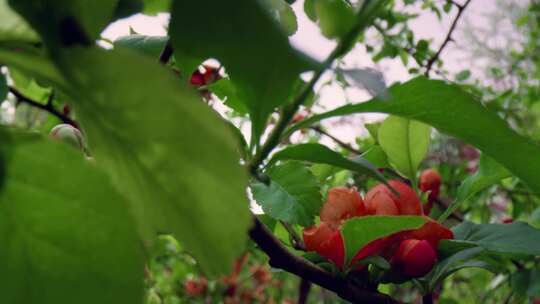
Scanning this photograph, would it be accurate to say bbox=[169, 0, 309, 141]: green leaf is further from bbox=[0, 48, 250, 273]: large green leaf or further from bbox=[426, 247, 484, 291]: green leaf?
bbox=[426, 247, 484, 291]: green leaf

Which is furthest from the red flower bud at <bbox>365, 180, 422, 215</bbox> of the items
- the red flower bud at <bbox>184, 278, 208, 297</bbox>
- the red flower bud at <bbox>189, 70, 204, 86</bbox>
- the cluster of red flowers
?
the red flower bud at <bbox>184, 278, 208, 297</bbox>

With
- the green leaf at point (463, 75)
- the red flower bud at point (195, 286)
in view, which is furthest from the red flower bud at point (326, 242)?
the red flower bud at point (195, 286)

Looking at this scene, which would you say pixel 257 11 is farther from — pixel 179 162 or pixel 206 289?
pixel 206 289

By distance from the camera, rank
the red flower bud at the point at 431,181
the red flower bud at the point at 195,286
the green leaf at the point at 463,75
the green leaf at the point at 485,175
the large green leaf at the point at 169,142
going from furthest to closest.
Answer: the red flower bud at the point at 195,286, the green leaf at the point at 463,75, the red flower bud at the point at 431,181, the green leaf at the point at 485,175, the large green leaf at the point at 169,142

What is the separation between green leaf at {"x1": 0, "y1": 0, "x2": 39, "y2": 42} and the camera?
200 mm

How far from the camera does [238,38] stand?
15 centimetres

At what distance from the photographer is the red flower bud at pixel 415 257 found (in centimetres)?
43

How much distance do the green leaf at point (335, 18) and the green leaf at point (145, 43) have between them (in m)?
0.20

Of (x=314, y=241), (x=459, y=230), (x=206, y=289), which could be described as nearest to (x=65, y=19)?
(x=314, y=241)

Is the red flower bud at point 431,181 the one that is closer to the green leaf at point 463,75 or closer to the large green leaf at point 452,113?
the large green leaf at point 452,113

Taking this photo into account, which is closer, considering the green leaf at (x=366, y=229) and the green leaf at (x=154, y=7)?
the green leaf at (x=366, y=229)

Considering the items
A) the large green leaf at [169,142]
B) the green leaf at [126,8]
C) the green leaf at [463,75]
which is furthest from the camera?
the green leaf at [463,75]

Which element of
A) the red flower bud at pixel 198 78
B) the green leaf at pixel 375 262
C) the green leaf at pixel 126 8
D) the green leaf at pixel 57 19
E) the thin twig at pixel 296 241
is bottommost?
the red flower bud at pixel 198 78

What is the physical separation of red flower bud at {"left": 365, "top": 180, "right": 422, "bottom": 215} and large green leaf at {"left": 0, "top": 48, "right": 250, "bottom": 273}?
32 centimetres
